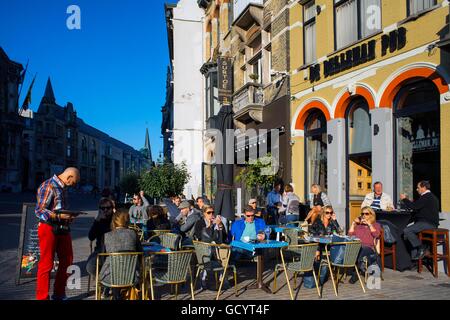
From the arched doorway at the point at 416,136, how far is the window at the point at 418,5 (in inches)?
58.9

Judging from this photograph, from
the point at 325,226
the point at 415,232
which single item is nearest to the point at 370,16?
the point at 415,232

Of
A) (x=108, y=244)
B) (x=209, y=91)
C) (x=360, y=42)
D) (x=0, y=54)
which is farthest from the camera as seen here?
(x=0, y=54)

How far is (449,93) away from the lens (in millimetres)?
7777

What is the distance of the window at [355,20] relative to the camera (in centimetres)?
986

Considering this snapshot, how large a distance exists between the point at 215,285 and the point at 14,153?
58943 mm

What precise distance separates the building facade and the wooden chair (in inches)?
752

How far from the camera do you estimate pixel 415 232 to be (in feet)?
25.2

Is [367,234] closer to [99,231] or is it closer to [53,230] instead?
[99,231]

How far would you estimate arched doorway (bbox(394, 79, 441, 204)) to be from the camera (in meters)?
8.45

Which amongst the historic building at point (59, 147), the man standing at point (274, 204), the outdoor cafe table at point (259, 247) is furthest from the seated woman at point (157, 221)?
the historic building at point (59, 147)

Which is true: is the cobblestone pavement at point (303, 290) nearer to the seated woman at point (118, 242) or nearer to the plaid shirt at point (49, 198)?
the seated woman at point (118, 242)

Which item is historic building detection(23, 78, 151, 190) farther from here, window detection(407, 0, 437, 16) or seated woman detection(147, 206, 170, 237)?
window detection(407, 0, 437, 16)
